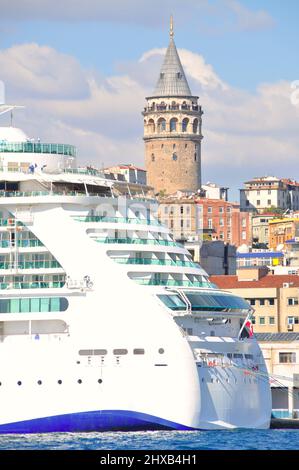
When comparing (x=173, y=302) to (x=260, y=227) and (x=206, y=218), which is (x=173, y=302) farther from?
(x=260, y=227)

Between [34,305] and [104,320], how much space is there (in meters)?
2.33

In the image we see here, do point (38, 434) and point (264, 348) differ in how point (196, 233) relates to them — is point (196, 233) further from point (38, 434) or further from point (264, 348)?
point (38, 434)

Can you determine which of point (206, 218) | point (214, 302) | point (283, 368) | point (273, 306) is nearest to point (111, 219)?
point (214, 302)

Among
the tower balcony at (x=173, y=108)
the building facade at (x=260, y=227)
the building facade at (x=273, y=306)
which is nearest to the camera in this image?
the building facade at (x=273, y=306)

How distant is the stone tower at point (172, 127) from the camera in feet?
562

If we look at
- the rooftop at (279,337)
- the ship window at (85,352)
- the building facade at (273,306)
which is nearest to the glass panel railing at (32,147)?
the ship window at (85,352)

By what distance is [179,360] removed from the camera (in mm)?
50750

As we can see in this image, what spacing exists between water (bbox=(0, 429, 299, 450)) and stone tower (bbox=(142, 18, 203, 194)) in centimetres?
11971

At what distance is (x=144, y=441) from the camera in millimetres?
48594

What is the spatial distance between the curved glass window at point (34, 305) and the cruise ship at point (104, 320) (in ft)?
0.14

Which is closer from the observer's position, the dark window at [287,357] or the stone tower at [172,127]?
the dark window at [287,357]

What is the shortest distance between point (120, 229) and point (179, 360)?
5.37m

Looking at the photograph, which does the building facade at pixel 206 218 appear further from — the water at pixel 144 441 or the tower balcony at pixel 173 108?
the water at pixel 144 441

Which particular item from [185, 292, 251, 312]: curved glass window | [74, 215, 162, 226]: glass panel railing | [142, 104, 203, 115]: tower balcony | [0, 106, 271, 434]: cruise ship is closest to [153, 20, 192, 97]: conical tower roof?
[142, 104, 203, 115]: tower balcony
